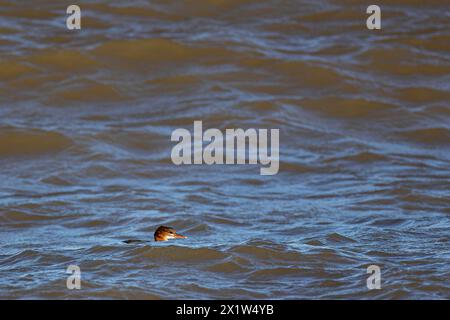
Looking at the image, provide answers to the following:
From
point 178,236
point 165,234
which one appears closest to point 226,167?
point 178,236

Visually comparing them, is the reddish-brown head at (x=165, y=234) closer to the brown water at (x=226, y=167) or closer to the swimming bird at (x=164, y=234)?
the swimming bird at (x=164, y=234)

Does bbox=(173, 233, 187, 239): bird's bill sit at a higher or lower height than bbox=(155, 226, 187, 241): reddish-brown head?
lower

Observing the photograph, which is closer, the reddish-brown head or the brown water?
the brown water

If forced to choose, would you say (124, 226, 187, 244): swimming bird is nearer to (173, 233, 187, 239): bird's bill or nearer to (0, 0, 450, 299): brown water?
(173, 233, 187, 239): bird's bill

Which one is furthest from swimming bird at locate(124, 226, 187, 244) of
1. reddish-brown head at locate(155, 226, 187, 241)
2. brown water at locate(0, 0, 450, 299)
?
brown water at locate(0, 0, 450, 299)

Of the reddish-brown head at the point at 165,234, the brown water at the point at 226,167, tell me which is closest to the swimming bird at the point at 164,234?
the reddish-brown head at the point at 165,234

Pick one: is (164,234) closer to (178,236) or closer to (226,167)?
(178,236)

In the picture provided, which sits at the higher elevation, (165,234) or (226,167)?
(226,167)

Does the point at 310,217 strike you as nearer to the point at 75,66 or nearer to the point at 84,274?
the point at 84,274
